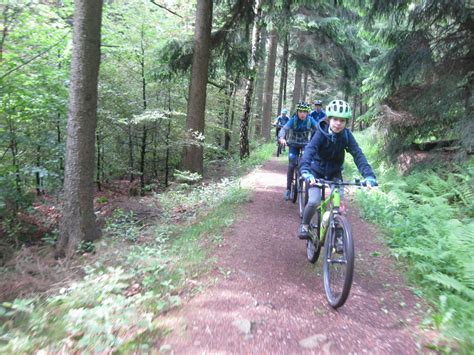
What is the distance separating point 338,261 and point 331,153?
154 cm

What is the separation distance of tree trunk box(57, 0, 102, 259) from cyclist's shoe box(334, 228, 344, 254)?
15.2 feet

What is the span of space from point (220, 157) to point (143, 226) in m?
10.8

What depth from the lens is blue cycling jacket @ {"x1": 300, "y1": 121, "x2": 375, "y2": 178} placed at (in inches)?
183

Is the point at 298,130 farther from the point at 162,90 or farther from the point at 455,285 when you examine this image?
the point at 162,90

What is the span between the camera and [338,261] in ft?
12.9

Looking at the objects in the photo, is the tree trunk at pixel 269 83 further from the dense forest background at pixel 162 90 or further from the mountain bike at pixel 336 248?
the mountain bike at pixel 336 248

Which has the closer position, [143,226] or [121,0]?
[143,226]

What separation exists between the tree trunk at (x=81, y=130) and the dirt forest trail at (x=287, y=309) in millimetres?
2741

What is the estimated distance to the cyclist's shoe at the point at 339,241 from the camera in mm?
3937

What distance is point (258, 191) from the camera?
31.7 feet

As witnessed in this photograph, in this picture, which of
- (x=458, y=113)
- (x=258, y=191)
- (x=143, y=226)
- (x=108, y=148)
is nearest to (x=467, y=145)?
(x=458, y=113)

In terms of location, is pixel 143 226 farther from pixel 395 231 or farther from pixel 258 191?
pixel 395 231

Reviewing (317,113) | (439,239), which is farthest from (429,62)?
(439,239)

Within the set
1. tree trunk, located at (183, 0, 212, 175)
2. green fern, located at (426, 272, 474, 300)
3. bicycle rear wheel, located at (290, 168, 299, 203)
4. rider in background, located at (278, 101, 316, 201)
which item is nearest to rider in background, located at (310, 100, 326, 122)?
rider in background, located at (278, 101, 316, 201)
